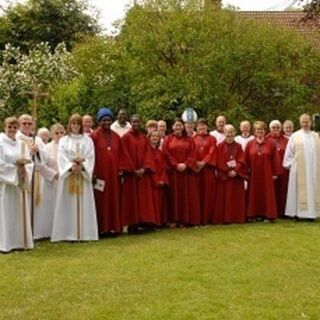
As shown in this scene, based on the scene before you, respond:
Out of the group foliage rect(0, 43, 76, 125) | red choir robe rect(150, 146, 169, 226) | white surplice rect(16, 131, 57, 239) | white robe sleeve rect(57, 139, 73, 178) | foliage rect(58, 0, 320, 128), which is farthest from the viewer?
foliage rect(0, 43, 76, 125)

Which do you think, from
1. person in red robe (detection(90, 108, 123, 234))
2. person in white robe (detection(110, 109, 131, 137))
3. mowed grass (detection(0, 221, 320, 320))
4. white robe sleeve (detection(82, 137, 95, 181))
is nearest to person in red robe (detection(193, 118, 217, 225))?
person in white robe (detection(110, 109, 131, 137))

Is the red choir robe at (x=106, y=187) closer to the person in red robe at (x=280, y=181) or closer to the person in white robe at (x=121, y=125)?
the person in white robe at (x=121, y=125)

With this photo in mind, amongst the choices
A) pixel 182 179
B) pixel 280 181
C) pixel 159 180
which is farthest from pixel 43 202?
pixel 280 181

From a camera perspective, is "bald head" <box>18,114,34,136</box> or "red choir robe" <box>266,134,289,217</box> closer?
"bald head" <box>18,114,34,136</box>

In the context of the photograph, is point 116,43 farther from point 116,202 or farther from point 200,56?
point 116,202

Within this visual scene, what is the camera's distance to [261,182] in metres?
13.6

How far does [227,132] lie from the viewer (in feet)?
44.0

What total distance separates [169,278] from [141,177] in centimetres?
406

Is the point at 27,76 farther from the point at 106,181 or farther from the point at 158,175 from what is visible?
the point at 106,181

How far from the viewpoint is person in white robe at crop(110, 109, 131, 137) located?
42.6ft

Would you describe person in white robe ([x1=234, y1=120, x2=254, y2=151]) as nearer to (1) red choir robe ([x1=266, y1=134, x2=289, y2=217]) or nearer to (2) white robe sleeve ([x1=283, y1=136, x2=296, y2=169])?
(1) red choir robe ([x1=266, y1=134, x2=289, y2=217])

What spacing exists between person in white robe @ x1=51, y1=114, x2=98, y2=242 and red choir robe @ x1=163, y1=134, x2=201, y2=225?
1.90 m

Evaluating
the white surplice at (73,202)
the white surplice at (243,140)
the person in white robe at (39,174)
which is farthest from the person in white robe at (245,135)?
the person in white robe at (39,174)

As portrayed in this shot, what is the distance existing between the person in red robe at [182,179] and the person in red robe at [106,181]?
50.1 inches
